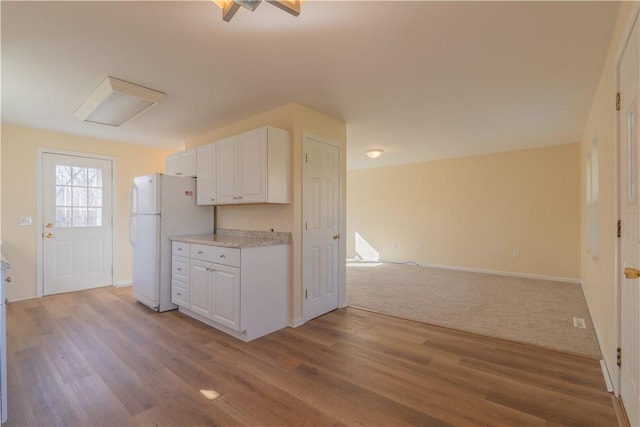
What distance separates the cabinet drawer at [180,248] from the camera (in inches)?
141

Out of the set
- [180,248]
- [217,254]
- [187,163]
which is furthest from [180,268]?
[187,163]

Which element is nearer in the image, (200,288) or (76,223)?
(200,288)

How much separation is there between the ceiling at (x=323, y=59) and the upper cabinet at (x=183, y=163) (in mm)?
465

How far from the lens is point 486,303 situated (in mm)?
4066

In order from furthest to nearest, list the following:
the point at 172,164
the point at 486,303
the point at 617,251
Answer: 1. the point at 172,164
2. the point at 486,303
3. the point at 617,251

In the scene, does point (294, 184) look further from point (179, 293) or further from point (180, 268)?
point (179, 293)

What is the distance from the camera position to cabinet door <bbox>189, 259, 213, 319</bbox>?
3.23m

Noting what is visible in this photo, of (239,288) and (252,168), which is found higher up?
(252,168)

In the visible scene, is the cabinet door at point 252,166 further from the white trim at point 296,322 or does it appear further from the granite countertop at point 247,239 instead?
the white trim at point 296,322

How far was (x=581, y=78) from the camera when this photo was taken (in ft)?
8.99

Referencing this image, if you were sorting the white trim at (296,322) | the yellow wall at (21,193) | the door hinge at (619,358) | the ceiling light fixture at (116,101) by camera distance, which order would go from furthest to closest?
the yellow wall at (21,193), the white trim at (296,322), the ceiling light fixture at (116,101), the door hinge at (619,358)

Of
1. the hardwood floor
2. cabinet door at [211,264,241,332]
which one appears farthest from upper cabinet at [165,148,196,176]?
the hardwood floor

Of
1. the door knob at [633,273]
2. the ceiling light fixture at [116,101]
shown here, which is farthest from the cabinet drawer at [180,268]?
the door knob at [633,273]

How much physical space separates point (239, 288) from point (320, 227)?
1.17 m
